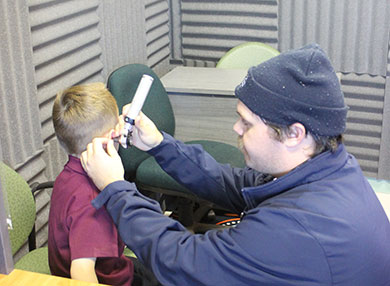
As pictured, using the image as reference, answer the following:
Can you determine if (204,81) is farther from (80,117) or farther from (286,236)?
(286,236)

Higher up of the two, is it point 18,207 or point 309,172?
point 309,172

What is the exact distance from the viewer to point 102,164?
1558 mm

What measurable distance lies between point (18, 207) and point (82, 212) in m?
0.64

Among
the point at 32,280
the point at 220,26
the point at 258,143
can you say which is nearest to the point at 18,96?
the point at 32,280

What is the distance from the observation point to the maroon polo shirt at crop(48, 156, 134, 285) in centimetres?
168

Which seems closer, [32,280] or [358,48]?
[32,280]

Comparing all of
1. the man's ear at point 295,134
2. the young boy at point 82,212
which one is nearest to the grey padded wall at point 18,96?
the young boy at point 82,212

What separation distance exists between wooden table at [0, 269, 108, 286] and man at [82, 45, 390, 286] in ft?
0.60

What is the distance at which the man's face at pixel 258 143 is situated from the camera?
Answer: 152cm

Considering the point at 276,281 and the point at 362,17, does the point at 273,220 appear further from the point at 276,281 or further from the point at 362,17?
the point at 362,17

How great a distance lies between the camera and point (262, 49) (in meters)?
3.87

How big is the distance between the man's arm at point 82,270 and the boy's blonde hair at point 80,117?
0.37 metres

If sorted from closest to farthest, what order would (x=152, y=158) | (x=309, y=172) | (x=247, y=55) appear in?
(x=309, y=172) → (x=152, y=158) → (x=247, y=55)

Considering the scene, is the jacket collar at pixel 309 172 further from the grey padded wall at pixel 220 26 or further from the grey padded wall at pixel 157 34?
the grey padded wall at pixel 220 26
